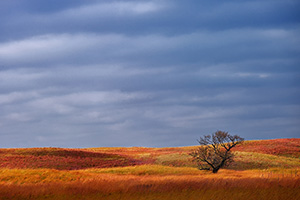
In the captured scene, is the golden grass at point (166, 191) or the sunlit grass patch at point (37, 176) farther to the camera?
the sunlit grass patch at point (37, 176)

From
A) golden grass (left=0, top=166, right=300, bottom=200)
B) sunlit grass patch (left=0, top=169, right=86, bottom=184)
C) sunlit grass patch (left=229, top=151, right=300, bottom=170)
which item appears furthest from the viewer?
sunlit grass patch (left=229, top=151, right=300, bottom=170)

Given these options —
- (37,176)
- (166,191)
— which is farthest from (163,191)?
(37,176)

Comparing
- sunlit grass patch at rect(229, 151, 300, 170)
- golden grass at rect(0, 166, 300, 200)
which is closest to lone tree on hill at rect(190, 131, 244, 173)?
sunlit grass patch at rect(229, 151, 300, 170)

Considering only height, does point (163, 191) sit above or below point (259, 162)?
above

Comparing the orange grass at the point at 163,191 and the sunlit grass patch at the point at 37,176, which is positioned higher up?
the sunlit grass patch at the point at 37,176

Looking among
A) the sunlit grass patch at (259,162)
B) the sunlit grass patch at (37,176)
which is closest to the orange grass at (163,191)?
the sunlit grass patch at (37,176)

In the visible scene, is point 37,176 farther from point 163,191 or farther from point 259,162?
point 259,162

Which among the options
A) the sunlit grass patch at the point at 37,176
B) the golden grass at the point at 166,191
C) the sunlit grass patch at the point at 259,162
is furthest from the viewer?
the sunlit grass patch at the point at 259,162

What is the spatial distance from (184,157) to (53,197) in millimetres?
46469

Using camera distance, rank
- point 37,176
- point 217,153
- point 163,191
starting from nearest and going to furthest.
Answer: point 163,191
point 37,176
point 217,153

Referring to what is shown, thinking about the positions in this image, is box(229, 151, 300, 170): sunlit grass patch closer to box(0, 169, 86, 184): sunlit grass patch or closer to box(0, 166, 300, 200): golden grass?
box(0, 169, 86, 184): sunlit grass patch

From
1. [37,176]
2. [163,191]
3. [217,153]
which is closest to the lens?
[163,191]

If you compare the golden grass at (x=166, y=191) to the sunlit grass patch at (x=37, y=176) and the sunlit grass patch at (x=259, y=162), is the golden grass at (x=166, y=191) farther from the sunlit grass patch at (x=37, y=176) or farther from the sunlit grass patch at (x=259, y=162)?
the sunlit grass patch at (x=259, y=162)

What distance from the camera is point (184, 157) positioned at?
57.9m
